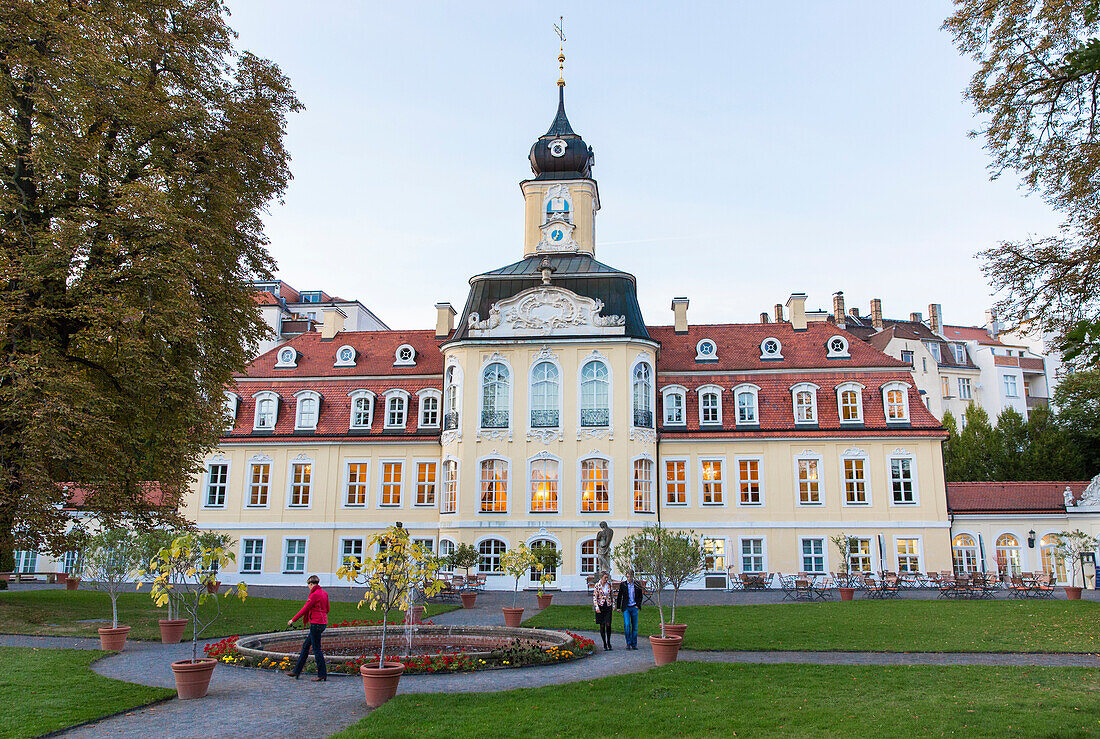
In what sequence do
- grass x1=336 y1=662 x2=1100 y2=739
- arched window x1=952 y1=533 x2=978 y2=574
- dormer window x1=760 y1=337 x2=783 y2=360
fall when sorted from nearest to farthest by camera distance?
grass x1=336 y1=662 x2=1100 y2=739 < arched window x1=952 y1=533 x2=978 y2=574 < dormer window x1=760 y1=337 x2=783 y2=360

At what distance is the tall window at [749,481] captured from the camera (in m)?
34.9

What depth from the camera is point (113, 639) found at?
643 inches

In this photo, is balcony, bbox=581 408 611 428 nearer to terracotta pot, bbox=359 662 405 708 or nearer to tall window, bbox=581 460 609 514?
tall window, bbox=581 460 609 514

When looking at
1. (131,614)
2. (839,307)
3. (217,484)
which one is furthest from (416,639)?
(839,307)

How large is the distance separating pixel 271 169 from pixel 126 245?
17.3 ft

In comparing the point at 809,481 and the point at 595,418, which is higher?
the point at 595,418

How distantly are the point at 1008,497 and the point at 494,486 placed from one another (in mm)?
22380

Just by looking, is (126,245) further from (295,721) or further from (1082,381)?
(1082,381)

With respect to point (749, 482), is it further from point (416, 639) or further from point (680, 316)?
point (416, 639)

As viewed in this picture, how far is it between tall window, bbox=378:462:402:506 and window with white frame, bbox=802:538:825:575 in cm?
1782

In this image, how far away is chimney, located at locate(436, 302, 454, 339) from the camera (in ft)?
134

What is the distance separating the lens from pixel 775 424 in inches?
1399

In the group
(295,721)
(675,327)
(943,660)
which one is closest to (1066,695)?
(943,660)

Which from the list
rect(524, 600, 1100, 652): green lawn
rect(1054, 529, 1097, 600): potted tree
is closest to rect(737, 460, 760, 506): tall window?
rect(524, 600, 1100, 652): green lawn
